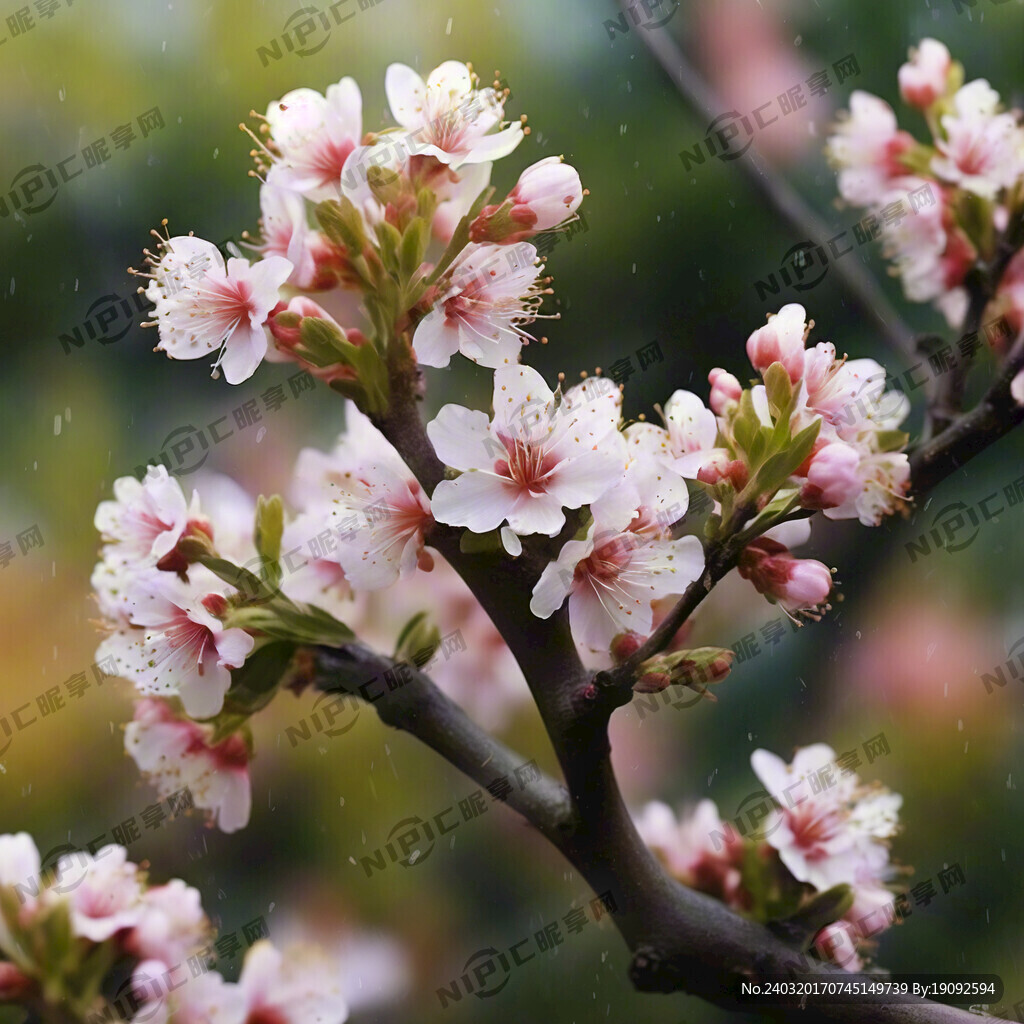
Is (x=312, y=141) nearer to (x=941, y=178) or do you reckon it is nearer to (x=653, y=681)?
(x=653, y=681)

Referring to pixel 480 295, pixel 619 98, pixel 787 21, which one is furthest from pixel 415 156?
pixel 787 21

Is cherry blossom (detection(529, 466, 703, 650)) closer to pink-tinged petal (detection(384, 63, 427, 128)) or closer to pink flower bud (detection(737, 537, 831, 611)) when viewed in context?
pink flower bud (detection(737, 537, 831, 611))

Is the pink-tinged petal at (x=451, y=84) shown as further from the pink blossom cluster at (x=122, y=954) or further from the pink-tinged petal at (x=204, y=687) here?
the pink blossom cluster at (x=122, y=954)

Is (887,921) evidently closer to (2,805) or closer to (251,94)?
(2,805)

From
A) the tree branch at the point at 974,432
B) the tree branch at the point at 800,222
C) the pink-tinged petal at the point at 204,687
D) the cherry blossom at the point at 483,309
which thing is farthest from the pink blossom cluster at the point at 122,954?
the tree branch at the point at 800,222

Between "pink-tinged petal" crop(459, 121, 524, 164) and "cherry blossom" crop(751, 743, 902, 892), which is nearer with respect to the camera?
"pink-tinged petal" crop(459, 121, 524, 164)

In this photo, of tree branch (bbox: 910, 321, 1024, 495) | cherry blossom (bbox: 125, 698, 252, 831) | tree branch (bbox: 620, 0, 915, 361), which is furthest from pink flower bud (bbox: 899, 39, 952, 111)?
cherry blossom (bbox: 125, 698, 252, 831)
